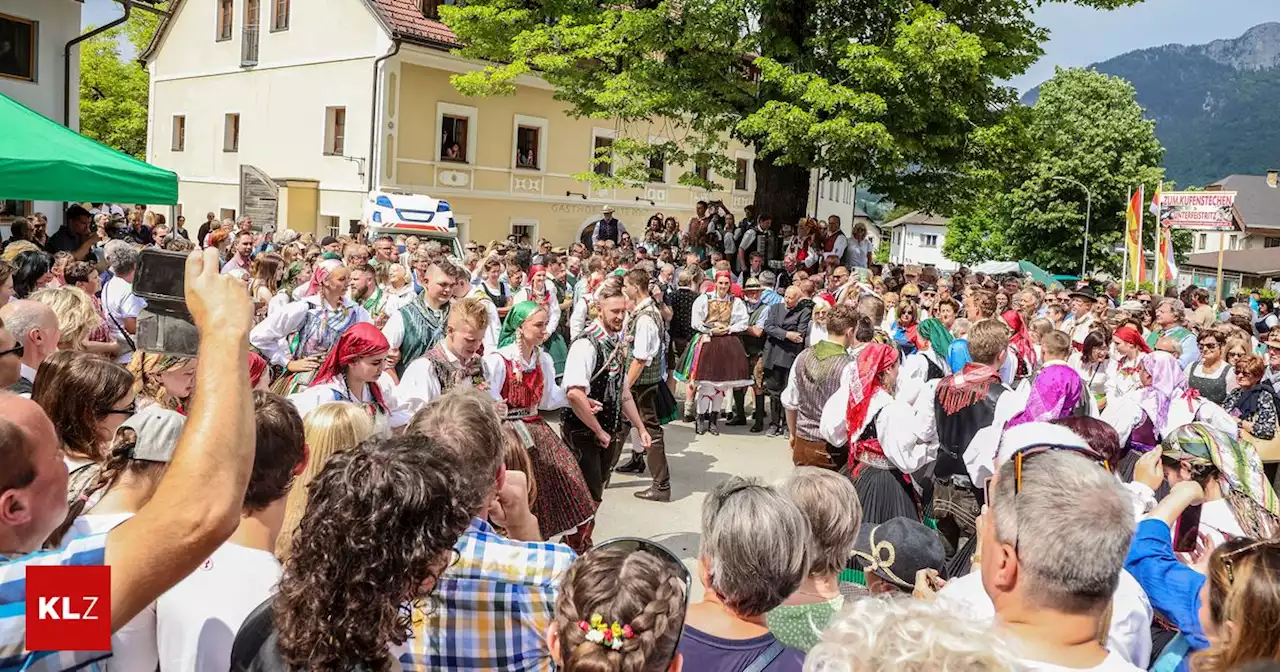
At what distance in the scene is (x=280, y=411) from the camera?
296 centimetres

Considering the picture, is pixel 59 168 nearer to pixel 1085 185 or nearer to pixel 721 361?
pixel 721 361

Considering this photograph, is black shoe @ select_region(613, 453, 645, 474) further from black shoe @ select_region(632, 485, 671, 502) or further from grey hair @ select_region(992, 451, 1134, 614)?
grey hair @ select_region(992, 451, 1134, 614)

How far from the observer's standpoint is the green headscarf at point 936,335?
8.95 meters

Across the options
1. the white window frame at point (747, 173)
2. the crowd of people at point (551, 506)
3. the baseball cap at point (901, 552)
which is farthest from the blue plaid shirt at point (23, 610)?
the white window frame at point (747, 173)

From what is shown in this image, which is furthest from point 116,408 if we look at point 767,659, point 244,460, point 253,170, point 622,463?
point 253,170

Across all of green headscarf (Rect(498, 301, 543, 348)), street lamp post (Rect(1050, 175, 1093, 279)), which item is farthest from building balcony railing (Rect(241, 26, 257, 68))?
street lamp post (Rect(1050, 175, 1093, 279))

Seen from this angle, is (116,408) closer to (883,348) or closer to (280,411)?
(280,411)

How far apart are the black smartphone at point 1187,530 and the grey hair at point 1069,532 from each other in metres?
1.51

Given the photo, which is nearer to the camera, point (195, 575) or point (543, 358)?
point (195, 575)

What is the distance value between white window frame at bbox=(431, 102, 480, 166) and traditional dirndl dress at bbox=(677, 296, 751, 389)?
55.1 feet

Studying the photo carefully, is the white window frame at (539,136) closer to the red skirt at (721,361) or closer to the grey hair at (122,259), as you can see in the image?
the red skirt at (721,361)

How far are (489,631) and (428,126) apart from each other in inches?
978

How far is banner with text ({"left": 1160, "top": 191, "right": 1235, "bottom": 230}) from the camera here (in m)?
26.3

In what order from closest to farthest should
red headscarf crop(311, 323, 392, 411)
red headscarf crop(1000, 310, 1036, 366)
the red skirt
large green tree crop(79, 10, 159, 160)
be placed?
red headscarf crop(311, 323, 392, 411) < red headscarf crop(1000, 310, 1036, 366) < the red skirt < large green tree crop(79, 10, 159, 160)
